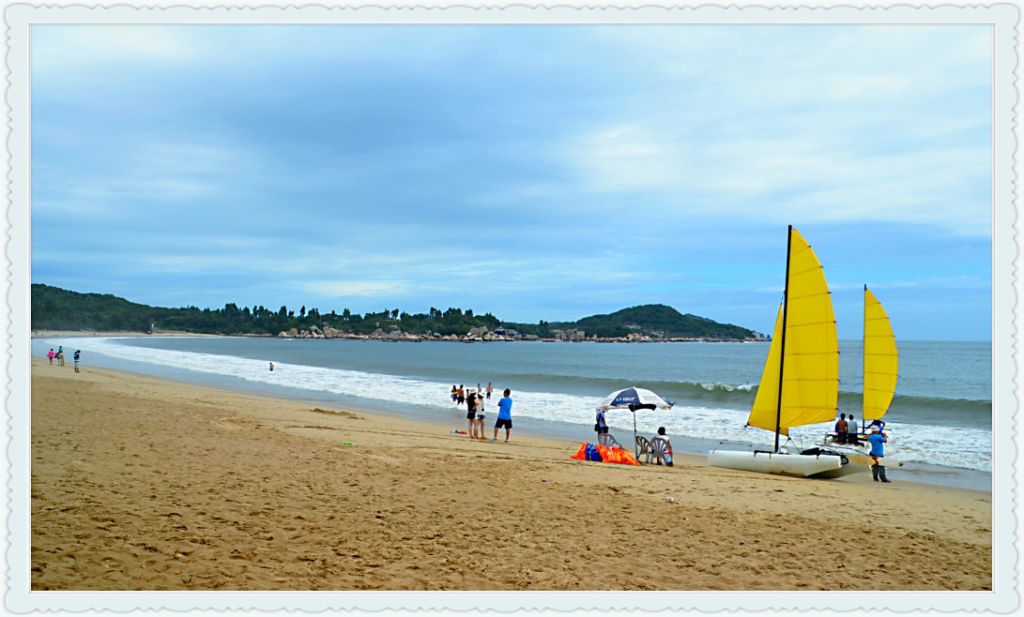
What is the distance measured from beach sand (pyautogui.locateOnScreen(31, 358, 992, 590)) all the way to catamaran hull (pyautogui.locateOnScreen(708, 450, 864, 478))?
625 millimetres

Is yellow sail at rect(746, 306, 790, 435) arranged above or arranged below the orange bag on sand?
above

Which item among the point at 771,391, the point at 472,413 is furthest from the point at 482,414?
the point at 771,391

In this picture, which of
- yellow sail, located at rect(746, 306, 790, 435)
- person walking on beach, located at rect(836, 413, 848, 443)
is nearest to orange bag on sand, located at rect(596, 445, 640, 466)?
yellow sail, located at rect(746, 306, 790, 435)

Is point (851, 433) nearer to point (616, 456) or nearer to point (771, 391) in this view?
point (771, 391)

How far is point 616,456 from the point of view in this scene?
41.5 ft

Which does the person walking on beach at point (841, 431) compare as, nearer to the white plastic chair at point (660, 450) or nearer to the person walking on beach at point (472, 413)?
the white plastic chair at point (660, 450)

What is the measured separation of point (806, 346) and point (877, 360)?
8.00 metres

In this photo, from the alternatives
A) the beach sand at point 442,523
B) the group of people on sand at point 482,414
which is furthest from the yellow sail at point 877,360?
the group of people on sand at point 482,414

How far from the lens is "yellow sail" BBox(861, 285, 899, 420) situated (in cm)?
1883

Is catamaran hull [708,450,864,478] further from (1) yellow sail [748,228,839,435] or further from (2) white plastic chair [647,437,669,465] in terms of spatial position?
(2) white plastic chair [647,437,669,465]

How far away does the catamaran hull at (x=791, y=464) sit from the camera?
39.6 feet
